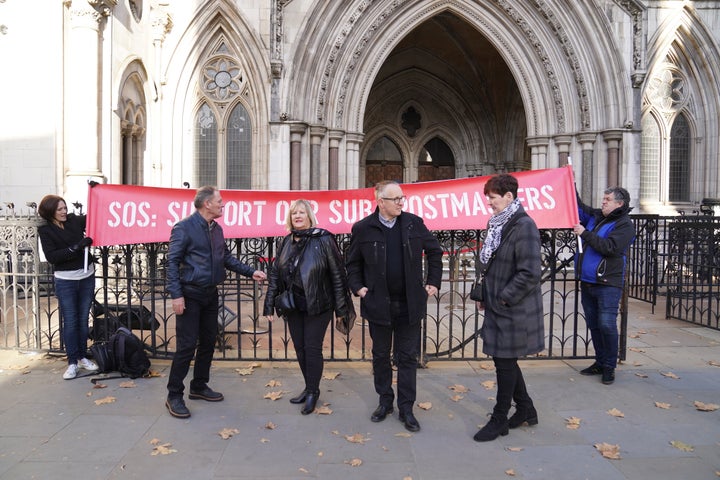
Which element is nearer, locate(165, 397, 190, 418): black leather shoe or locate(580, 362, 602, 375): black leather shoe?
locate(165, 397, 190, 418): black leather shoe

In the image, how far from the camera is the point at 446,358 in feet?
19.9

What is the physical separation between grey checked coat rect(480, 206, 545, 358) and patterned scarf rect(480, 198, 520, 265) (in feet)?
0.15

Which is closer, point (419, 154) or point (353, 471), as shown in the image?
point (353, 471)

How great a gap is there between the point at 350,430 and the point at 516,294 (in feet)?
5.41

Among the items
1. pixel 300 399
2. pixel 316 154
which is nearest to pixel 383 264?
pixel 300 399

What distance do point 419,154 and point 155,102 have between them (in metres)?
10.4

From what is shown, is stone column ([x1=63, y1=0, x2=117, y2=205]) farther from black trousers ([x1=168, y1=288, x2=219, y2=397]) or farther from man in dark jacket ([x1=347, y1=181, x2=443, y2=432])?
man in dark jacket ([x1=347, y1=181, x2=443, y2=432])

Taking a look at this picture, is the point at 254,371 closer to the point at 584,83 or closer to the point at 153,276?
the point at 153,276

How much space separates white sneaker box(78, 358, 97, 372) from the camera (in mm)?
5643

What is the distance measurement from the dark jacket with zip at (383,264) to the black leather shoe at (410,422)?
0.73 meters

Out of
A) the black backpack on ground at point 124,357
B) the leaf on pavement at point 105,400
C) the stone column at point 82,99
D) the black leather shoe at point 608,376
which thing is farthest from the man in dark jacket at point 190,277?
the stone column at point 82,99

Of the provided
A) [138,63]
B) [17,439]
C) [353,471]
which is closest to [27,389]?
[17,439]

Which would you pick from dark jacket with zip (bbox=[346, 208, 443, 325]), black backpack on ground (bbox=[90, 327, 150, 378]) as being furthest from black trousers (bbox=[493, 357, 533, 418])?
black backpack on ground (bbox=[90, 327, 150, 378])

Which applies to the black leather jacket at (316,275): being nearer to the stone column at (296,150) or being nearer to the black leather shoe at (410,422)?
the black leather shoe at (410,422)
